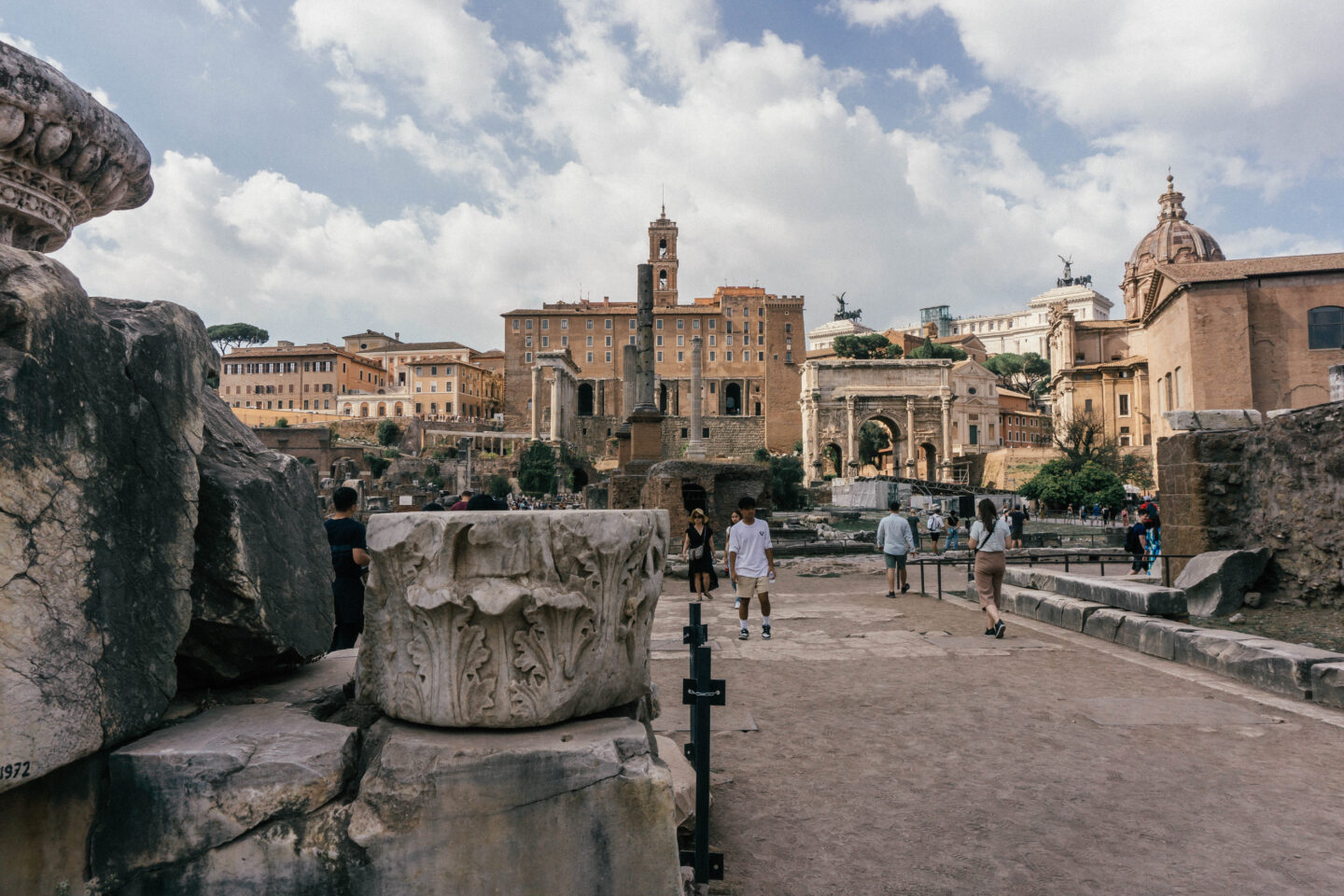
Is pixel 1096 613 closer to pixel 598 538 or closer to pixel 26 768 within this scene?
pixel 598 538

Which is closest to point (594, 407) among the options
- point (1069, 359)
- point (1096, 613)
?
point (1069, 359)

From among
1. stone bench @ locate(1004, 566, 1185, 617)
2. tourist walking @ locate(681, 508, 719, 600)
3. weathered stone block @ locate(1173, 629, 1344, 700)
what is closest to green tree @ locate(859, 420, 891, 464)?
stone bench @ locate(1004, 566, 1185, 617)

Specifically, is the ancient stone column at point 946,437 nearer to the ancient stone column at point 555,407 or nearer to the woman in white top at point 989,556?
the ancient stone column at point 555,407

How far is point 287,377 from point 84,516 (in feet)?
294

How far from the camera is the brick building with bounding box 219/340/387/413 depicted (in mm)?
81062

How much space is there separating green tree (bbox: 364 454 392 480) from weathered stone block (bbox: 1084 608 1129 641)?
6133 centimetres

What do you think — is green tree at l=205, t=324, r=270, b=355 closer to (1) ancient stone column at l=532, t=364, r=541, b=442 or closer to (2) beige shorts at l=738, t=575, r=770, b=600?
(1) ancient stone column at l=532, t=364, r=541, b=442

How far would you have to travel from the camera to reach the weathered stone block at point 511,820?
194 cm

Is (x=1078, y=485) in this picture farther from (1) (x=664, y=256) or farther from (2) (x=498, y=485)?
(1) (x=664, y=256)

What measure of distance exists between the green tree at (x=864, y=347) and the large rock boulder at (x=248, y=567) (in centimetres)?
7435

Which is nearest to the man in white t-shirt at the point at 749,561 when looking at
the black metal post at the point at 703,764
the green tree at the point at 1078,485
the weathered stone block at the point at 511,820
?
the black metal post at the point at 703,764

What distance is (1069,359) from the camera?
52.9 m

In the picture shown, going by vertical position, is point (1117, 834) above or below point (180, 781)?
below

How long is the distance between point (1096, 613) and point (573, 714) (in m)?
7.43
